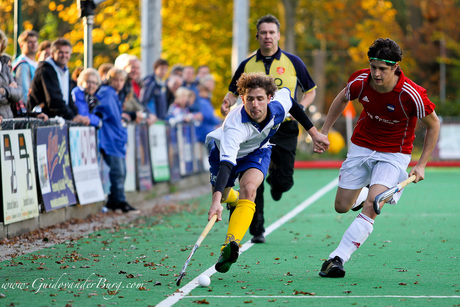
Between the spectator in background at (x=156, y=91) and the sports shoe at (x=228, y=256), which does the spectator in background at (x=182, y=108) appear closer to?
the spectator in background at (x=156, y=91)

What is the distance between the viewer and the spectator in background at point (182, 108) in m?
18.6

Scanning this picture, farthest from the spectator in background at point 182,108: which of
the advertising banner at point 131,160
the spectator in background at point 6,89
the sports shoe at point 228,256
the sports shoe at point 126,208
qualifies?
the sports shoe at point 228,256

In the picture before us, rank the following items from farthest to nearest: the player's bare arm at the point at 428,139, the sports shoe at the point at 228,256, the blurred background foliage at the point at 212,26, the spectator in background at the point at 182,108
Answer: the blurred background foliage at the point at 212,26 < the spectator in background at the point at 182,108 < the player's bare arm at the point at 428,139 < the sports shoe at the point at 228,256

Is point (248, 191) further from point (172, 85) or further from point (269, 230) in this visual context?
point (172, 85)

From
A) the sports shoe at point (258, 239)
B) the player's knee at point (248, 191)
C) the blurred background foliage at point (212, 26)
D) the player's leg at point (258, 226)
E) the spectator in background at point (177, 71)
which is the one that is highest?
the blurred background foliage at point (212, 26)

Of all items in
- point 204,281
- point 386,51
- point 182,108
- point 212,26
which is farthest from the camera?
point 212,26

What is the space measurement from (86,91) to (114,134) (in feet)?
2.82

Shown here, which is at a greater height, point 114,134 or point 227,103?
point 227,103

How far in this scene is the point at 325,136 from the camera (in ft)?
27.9

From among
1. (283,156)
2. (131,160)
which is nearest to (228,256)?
(283,156)

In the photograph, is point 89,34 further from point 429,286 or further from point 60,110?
point 429,286

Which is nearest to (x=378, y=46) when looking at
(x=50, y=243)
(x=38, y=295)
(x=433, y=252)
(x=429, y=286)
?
(x=429, y=286)

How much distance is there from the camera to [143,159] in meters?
15.8

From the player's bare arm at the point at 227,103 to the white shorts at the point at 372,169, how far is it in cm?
164
